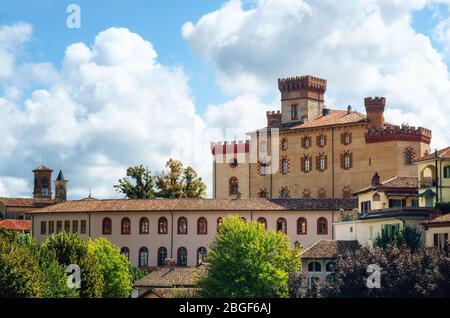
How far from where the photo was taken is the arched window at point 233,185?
118 m

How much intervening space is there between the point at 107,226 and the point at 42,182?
205 feet

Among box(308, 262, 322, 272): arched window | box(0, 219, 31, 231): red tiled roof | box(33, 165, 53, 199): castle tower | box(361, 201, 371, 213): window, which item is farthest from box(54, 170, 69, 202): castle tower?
box(308, 262, 322, 272): arched window

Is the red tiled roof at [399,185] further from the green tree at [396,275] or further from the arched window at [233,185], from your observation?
the arched window at [233,185]

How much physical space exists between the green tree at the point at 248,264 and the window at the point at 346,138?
33.6 m

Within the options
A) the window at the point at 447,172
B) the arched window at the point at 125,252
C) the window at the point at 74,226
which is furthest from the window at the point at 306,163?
the window at the point at 447,172

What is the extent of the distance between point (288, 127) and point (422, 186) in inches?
1519

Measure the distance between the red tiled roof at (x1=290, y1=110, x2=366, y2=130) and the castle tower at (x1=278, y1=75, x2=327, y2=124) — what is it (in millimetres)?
A: 2479

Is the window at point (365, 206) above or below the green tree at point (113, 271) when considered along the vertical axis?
above

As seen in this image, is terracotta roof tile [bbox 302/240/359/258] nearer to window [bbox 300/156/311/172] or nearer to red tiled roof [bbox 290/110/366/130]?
red tiled roof [bbox 290/110/366/130]

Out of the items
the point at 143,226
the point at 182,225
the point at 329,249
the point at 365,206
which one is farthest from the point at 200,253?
the point at 329,249

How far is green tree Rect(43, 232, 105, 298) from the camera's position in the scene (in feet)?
251
